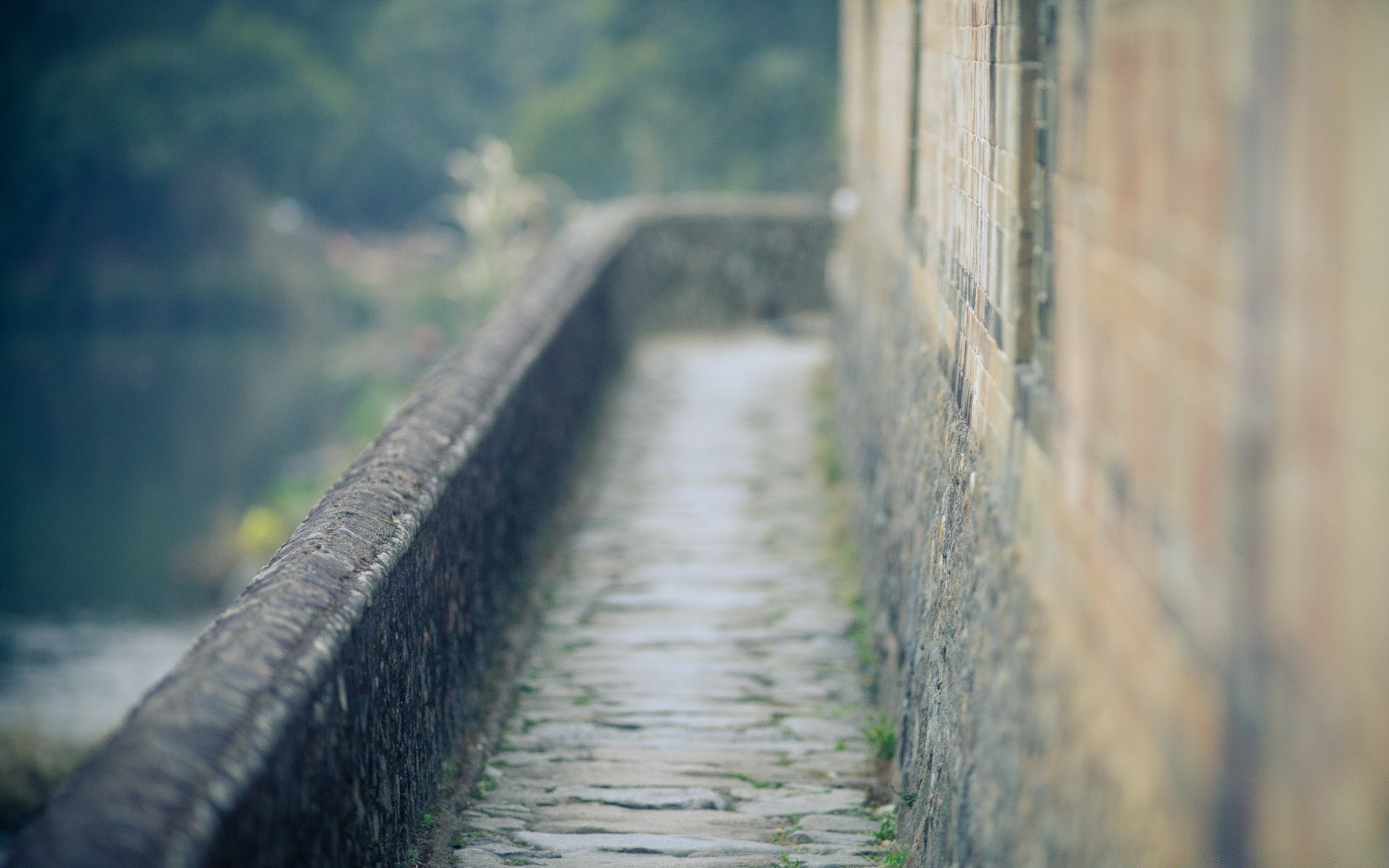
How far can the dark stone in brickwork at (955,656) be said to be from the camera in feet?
8.97

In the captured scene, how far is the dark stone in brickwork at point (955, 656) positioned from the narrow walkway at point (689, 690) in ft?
1.10

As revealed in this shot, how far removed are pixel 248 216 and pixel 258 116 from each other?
328cm

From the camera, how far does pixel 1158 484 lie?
215cm

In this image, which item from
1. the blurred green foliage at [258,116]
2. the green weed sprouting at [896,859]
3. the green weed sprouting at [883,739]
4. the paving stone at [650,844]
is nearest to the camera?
the green weed sprouting at [896,859]

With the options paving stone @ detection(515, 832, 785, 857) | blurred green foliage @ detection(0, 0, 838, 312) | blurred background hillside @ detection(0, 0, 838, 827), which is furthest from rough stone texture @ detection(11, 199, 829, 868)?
blurred green foliage @ detection(0, 0, 838, 312)

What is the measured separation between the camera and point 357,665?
3.88 m

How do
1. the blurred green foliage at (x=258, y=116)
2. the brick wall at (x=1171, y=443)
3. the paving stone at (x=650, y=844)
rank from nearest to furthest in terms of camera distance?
the brick wall at (x=1171, y=443) < the paving stone at (x=650, y=844) < the blurred green foliage at (x=258, y=116)

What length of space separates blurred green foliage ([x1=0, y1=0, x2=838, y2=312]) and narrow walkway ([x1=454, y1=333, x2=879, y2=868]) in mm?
22590

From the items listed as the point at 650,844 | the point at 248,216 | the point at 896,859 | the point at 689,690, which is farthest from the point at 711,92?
the point at 896,859

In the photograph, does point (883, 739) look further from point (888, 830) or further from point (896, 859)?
point (896, 859)

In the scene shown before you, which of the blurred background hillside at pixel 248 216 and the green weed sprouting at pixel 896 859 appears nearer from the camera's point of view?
the green weed sprouting at pixel 896 859

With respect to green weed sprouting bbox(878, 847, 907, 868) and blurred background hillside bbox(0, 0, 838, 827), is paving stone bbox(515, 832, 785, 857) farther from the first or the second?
blurred background hillside bbox(0, 0, 838, 827)

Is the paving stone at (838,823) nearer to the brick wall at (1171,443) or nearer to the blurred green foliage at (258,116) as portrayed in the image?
the brick wall at (1171,443)

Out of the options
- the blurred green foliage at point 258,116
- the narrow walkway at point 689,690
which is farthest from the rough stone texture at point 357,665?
the blurred green foliage at point 258,116
